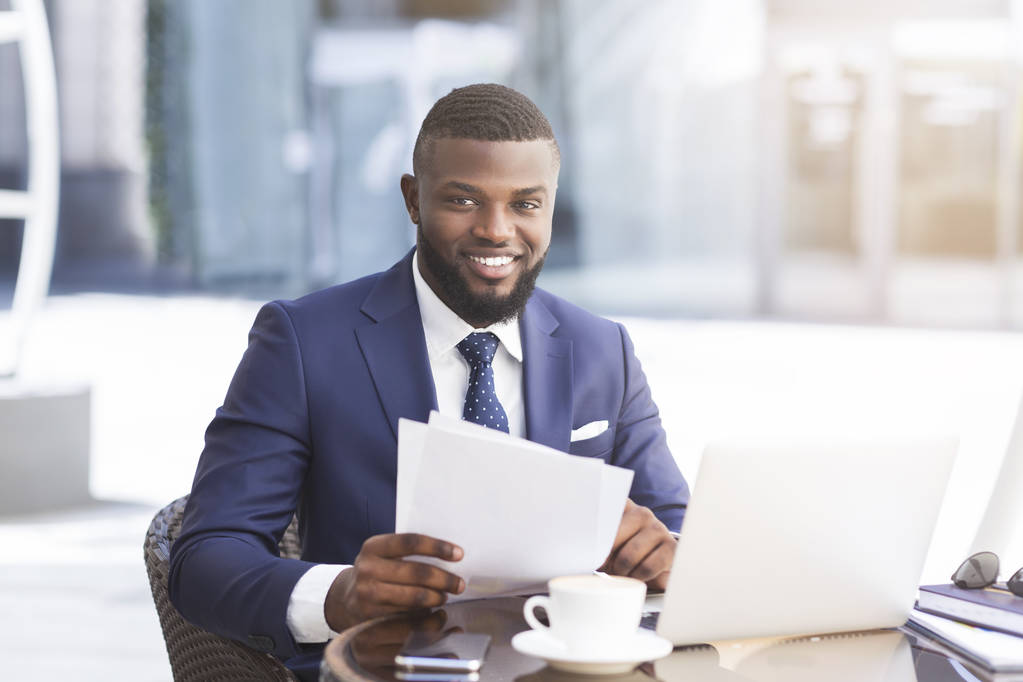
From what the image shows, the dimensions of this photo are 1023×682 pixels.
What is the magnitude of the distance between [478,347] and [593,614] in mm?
764

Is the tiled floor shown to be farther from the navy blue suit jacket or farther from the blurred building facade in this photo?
the blurred building facade

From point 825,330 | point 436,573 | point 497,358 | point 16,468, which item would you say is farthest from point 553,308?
point 825,330

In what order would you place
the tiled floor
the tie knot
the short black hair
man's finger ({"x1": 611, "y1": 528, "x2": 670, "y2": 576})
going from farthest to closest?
the tiled floor, the tie knot, the short black hair, man's finger ({"x1": 611, "y1": 528, "x2": 670, "y2": 576})

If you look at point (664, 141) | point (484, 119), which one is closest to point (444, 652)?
point (484, 119)

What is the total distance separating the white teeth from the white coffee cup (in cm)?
68

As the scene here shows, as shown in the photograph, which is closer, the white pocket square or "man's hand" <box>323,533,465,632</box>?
"man's hand" <box>323,533,465,632</box>

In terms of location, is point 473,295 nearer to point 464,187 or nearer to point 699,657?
point 464,187

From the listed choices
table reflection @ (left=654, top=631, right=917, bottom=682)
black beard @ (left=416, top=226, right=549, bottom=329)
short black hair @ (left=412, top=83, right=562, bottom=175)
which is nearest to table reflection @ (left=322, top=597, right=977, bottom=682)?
table reflection @ (left=654, top=631, right=917, bottom=682)

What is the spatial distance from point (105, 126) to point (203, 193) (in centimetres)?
510

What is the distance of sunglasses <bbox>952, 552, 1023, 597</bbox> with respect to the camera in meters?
1.72

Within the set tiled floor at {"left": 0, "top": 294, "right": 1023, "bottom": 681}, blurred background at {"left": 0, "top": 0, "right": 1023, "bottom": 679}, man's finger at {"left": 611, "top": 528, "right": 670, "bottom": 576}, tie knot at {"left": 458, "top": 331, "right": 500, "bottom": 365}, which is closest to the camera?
man's finger at {"left": 611, "top": 528, "right": 670, "bottom": 576}

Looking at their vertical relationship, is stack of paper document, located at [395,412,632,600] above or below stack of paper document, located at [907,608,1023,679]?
above

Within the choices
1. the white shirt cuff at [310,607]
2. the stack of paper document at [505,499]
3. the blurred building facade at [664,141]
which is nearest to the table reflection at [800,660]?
the stack of paper document at [505,499]

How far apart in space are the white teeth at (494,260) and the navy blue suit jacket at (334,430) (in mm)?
163
